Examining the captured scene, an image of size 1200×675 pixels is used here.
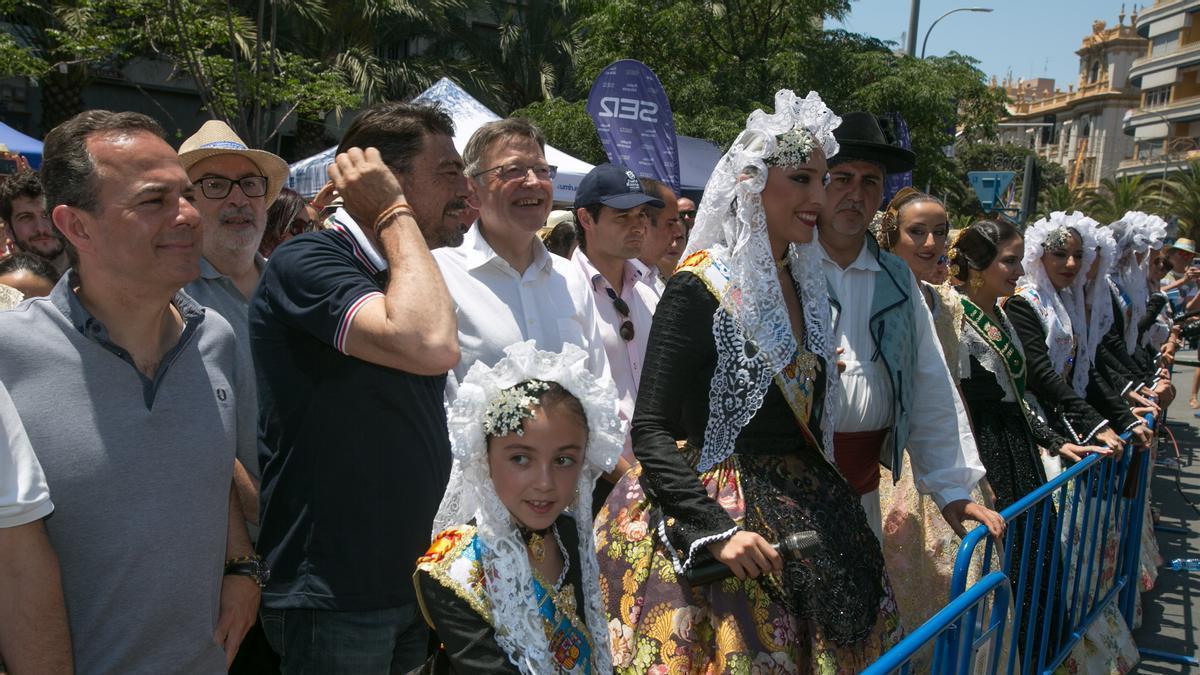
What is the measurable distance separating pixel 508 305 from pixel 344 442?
3.07ft

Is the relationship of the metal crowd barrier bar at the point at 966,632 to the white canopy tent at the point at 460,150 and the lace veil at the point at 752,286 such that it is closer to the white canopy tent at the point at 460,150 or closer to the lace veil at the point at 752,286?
the lace veil at the point at 752,286

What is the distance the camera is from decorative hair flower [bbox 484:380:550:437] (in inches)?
87.8

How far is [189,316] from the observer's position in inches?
88.3

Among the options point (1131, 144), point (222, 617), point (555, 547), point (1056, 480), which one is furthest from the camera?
point (1131, 144)

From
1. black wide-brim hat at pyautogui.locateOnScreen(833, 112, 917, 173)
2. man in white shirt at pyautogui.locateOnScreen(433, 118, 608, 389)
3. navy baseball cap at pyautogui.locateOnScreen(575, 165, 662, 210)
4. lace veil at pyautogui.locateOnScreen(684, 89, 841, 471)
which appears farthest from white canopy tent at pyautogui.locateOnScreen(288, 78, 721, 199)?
lace veil at pyautogui.locateOnScreen(684, 89, 841, 471)

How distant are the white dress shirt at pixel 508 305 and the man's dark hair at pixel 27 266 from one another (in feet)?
5.89

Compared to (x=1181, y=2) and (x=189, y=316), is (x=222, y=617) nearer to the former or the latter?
(x=189, y=316)

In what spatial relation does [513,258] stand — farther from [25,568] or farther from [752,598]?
[25,568]

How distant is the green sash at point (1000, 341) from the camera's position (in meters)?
4.43

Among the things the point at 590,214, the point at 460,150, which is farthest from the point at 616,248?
the point at 460,150

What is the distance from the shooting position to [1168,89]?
66.2 metres

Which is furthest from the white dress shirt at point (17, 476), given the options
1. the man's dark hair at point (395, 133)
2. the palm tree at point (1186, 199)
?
the palm tree at point (1186, 199)

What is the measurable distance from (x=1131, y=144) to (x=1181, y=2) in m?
15.9

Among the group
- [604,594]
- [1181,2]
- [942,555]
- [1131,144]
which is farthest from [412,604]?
[1131,144]
